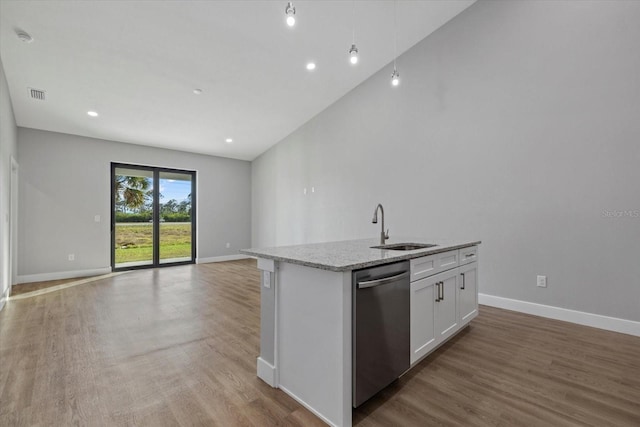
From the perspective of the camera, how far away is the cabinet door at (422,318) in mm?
2018

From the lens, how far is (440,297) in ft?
7.61

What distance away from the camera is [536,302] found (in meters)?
3.30

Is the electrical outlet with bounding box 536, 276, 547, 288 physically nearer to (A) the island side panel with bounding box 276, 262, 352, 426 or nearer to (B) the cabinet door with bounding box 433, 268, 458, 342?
(B) the cabinet door with bounding box 433, 268, 458, 342

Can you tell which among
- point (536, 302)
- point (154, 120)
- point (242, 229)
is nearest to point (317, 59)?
point (154, 120)

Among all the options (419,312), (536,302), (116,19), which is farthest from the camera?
(536,302)

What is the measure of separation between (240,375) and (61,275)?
17.3 ft

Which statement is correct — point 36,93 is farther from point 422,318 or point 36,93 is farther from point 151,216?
point 422,318

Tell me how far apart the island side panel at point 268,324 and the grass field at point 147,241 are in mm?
5557

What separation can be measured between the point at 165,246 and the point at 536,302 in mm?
6913

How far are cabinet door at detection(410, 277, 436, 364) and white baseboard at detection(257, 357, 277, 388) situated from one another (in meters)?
0.95

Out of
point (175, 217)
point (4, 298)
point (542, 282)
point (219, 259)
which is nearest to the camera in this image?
point (542, 282)

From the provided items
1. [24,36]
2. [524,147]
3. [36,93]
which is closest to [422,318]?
[524,147]

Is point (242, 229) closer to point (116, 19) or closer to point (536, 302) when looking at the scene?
point (116, 19)

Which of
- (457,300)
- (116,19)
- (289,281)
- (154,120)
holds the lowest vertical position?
(457,300)
